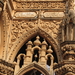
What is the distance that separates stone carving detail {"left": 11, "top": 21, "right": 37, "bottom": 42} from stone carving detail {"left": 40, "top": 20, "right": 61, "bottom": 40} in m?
0.32

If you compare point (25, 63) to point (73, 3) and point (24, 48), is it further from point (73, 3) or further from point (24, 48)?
point (73, 3)

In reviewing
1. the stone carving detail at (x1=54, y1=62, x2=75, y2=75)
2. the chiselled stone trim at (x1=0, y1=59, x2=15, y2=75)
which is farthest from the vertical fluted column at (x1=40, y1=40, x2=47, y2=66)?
the chiselled stone trim at (x1=0, y1=59, x2=15, y2=75)

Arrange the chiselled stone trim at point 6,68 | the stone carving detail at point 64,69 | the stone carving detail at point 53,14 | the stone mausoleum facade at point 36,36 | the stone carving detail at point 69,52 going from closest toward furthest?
the stone carving detail at point 64,69 → the stone carving detail at point 69,52 → the chiselled stone trim at point 6,68 → the stone mausoleum facade at point 36,36 → the stone carving detail at point 53,14

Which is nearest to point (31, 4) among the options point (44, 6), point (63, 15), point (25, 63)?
point (44, 6)

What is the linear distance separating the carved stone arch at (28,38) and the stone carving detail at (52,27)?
0.12 metres

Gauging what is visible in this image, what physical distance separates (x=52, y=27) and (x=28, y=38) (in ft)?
2.71

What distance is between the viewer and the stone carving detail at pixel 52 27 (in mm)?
8504

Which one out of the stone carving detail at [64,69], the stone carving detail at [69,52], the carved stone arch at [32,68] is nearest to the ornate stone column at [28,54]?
the carved stone arch at [32,68]

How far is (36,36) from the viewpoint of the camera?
8750mm

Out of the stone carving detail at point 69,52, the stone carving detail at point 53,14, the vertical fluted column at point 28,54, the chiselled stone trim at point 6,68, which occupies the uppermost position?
the stone carving detail at point 53,14

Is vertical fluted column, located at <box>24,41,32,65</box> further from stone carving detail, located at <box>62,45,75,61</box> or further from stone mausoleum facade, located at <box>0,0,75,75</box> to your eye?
stone carving detail, located at <box>62,45,75,61</box>

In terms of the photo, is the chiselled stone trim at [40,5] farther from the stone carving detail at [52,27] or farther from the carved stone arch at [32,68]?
the carved stone arch at [32,68]

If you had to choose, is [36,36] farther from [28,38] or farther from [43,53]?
[43,53]

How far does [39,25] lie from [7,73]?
1973mm
